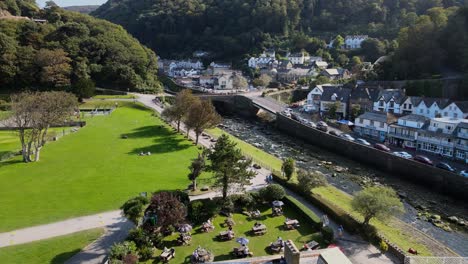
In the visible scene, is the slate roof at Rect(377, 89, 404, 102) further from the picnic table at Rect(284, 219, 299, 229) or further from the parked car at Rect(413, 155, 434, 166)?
the picnic table at Rect(284, 219, 299, 229)

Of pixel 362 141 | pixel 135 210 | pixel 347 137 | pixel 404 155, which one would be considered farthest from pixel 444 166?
pixel 135 210

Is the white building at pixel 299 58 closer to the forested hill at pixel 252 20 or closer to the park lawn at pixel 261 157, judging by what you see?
the forested hill at pixel 252 20

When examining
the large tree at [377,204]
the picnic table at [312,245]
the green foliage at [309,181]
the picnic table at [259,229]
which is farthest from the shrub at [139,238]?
the green foliage at [309,181]

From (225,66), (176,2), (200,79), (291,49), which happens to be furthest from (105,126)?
(176,2)

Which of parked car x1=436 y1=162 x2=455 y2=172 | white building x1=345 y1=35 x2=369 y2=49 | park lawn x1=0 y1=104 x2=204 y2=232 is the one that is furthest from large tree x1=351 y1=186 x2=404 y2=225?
white building x1=345 y1=35 x2=369 y2=49

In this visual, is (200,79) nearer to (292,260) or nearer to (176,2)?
(176,2)
